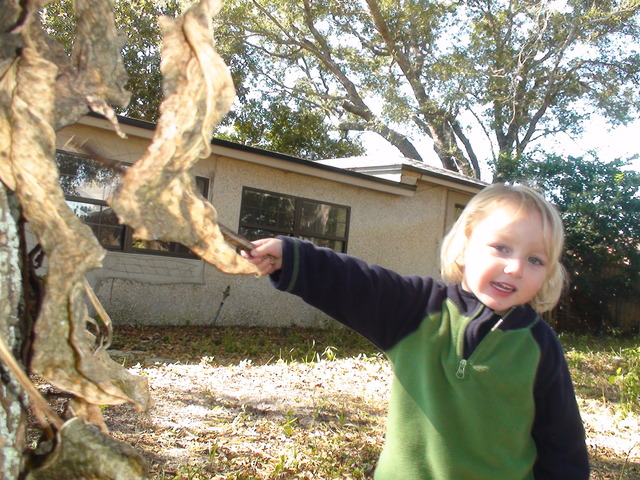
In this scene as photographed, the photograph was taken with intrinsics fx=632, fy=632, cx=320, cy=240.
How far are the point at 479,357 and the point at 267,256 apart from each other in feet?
2.52

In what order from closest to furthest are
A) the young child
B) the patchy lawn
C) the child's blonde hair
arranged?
the young child
the child's blonde hair
the patchy lawn

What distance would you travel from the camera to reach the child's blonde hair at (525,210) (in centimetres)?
200

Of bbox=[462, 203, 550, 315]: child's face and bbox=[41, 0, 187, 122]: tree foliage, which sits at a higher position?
bbox=[41, 0, 187, 122]: tree foliage

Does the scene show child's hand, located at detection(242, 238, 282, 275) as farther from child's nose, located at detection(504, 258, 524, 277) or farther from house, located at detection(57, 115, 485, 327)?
house, located at detection(57, 115, 485, 327)

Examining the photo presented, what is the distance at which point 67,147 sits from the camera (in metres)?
1.33

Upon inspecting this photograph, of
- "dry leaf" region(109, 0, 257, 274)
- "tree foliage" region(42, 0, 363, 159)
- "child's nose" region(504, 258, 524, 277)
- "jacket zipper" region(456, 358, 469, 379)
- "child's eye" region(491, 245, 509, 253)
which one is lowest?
"jacket zipper" region(456, 358, 469, 379)

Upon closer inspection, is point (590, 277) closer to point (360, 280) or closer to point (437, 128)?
point (437, 128)

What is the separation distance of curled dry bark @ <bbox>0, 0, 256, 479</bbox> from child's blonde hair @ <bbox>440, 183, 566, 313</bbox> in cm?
123

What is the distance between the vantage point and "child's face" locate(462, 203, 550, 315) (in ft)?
6.31

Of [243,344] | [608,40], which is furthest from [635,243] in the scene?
[608,40]

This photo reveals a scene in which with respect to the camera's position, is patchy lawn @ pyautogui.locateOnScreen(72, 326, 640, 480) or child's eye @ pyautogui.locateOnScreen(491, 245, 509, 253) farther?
patchy lawn @ pyautogui.locateOnScreen(72, 326, 640, 480)

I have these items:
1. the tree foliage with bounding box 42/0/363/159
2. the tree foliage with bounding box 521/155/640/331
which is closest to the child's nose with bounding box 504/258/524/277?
the tree foliage with bounding box 521/155/640/331

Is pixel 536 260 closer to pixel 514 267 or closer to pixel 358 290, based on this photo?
pixel 514 267

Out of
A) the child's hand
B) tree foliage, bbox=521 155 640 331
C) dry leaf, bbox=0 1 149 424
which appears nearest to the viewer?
dry leaf, bbox=0 1 149 424
